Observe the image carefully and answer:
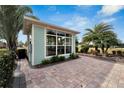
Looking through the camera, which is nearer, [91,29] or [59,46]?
[59,46]

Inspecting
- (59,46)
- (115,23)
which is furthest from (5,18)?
(115,23)

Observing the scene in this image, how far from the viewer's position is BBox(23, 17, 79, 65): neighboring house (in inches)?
310

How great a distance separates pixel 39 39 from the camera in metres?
8.23

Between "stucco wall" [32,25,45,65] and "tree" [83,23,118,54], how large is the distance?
11.2m

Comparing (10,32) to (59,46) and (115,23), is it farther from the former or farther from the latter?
(115,23)

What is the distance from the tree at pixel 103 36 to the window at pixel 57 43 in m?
7.38

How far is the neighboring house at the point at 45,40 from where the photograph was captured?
7.88m

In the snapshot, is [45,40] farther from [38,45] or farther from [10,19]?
[10,19]

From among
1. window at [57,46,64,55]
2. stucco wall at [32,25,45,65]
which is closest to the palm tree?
stucco wall at [32,25,45,65]

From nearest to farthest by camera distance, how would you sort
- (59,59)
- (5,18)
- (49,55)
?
(49,55) < (59,59) < (5,18)

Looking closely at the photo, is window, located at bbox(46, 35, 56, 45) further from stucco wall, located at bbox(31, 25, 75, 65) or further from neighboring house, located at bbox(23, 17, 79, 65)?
stucco wall, located at bbox(31, 25, 75, 65)

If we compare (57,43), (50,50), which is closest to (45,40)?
(50,50)
